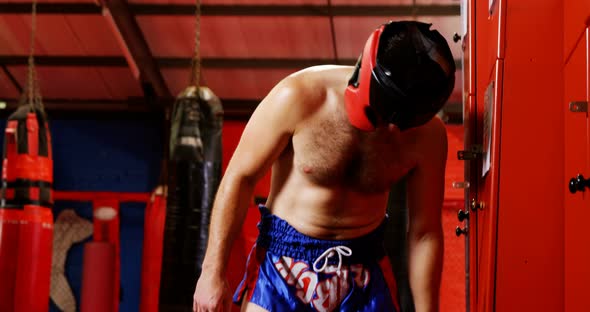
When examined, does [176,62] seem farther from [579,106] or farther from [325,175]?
[579,106]

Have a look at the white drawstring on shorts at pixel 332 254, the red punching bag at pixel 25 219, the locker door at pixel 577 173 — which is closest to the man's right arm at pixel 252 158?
the white drawstring on shorts at pixel 332 254

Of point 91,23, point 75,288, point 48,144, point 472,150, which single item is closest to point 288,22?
point 91,23

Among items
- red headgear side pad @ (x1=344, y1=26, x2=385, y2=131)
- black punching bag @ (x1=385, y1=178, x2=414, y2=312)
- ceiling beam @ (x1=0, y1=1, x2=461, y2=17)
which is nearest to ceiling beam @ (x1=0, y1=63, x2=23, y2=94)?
ceiling beam @ (x1=0, y1=1, x2=461, y2=17)

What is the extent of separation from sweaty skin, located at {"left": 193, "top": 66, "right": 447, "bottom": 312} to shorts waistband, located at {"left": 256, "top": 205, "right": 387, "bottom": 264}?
0.03 m

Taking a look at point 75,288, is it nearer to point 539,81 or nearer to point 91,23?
point 91,23

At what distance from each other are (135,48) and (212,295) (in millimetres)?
5607

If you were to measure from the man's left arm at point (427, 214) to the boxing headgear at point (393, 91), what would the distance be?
12.1 inches

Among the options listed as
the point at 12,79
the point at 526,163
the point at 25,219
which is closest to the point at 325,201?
the point at 526,163

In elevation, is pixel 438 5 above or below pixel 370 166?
above

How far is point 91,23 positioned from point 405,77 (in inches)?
232

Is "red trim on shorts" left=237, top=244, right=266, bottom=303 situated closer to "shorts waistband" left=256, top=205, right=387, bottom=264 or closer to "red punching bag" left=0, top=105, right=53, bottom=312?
"shorts waistband" left=256, top=205, right=387, bottom=264

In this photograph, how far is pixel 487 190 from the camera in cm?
232

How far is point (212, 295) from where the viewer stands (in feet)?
7.71

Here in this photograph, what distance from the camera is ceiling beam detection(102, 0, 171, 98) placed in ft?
23.7
